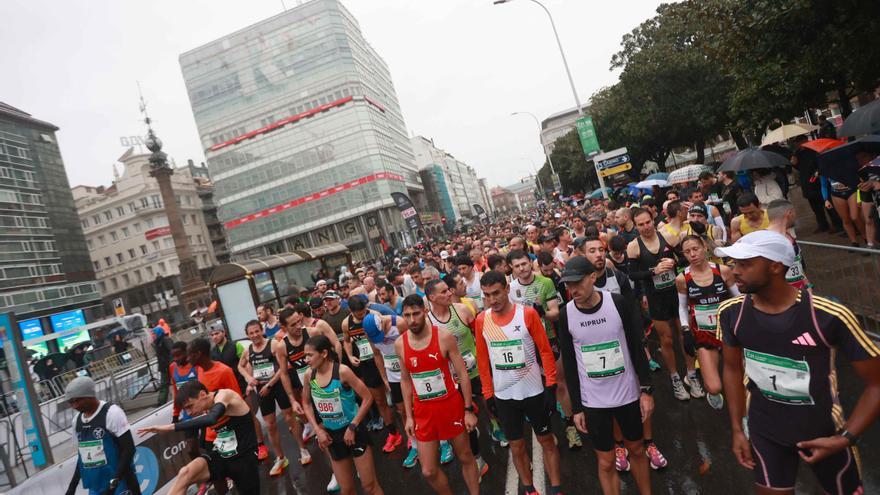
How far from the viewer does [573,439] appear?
501 cm

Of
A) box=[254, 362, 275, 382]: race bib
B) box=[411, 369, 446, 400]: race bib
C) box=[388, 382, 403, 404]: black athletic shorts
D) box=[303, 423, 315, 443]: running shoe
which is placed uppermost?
box=[254, 362, 275, 382]: race bib

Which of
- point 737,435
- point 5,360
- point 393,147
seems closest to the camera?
point 737,435

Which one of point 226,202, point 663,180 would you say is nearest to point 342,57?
point 226,202

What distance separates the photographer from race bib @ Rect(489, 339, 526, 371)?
3.98 metres

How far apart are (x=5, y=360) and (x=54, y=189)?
6670 cm

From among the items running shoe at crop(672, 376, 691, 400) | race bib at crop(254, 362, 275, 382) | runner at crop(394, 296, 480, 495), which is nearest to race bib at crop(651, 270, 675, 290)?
running shoe at crop(672, 376, 691, 400)

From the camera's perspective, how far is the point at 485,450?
5555mm

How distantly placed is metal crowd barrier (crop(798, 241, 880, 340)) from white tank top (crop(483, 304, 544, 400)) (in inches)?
148

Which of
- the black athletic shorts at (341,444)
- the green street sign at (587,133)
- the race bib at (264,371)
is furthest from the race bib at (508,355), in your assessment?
the green street sign at (587,133)

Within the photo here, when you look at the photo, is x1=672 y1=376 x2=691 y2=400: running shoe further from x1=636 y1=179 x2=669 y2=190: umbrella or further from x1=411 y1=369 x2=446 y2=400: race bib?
x1=636 y1=179 x2=669 y2=190: umbrella

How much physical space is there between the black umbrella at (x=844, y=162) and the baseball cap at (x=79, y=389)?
34.2 ft

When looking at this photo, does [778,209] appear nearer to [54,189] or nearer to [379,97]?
[379,97]

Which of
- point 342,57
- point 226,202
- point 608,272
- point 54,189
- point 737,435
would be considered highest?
point 342,57

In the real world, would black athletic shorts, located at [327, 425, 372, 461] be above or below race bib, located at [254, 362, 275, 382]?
below
